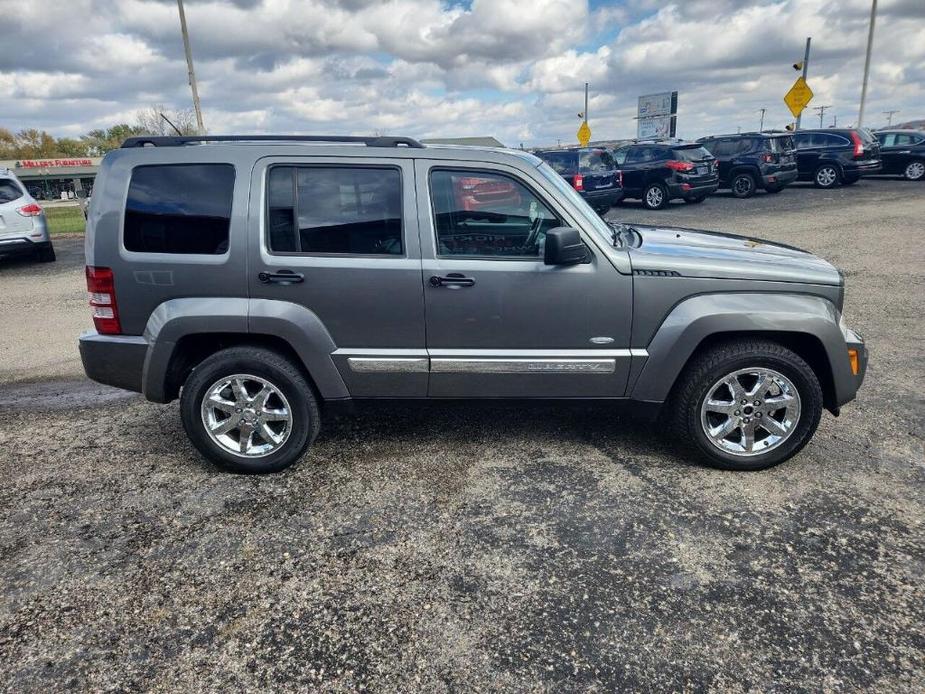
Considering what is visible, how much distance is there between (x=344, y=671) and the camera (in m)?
2.37

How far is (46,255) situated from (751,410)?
12946 mm

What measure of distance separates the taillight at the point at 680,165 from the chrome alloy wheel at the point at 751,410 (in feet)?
49.5

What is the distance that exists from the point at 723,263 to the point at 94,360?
361 cm

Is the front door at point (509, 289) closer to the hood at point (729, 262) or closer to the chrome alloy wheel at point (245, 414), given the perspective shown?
the hood at point (729, 262)

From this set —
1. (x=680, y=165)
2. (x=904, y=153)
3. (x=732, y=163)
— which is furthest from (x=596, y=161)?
(x=904, y=153)

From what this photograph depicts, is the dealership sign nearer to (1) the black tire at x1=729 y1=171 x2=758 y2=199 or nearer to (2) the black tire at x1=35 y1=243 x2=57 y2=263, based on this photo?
(2) the black tire at x1=35 y1=243 x2=57 y2=263

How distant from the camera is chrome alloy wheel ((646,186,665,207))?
58.6 feet

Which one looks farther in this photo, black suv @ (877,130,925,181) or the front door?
black suv @ (877,130,925,181)

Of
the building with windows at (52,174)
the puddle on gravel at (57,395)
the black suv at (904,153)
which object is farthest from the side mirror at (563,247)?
the building with windows at (52,174)

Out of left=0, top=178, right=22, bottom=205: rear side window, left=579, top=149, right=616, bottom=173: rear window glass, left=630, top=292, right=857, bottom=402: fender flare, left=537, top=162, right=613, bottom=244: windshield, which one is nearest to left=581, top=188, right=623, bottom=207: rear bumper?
left=579, top=149, right=616, bottom=173: rear window glass

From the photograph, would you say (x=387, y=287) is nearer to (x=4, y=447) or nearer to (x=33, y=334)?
(x=4, y=447)

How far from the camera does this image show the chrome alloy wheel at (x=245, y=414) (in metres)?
3.72

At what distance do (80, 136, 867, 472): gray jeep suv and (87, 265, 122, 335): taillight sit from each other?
0.04 feet

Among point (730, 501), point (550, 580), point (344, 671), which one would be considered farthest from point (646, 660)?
point (730, 501)
